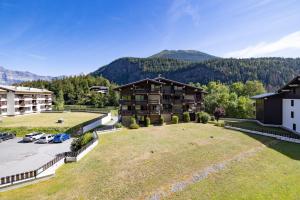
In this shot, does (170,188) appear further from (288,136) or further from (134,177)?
(288,136)

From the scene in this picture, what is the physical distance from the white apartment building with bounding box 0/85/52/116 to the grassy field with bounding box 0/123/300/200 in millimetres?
48836

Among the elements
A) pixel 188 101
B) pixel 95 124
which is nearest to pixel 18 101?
pixel 95 124

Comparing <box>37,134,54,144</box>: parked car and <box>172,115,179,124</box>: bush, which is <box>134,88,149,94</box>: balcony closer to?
<box>172,115,179,124</box>: bush

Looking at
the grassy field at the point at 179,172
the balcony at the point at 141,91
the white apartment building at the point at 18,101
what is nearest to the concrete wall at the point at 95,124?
the balcony at the point at 141,91

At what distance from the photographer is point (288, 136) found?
105ft

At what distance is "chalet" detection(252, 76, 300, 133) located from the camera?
36.7 meters

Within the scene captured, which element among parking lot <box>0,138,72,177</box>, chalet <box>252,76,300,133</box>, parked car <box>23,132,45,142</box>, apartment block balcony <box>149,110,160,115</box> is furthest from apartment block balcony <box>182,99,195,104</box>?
parked car <box>23,132,45,142</box>

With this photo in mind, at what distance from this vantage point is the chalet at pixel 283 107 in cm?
3669

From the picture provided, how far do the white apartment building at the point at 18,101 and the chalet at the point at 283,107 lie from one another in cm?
6807

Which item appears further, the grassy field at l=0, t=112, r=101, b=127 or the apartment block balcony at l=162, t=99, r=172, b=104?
the apartment block balcony at l=162, t=99, r=172, b=104

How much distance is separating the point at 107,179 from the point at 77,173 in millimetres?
3319

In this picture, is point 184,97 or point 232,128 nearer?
point 232,128

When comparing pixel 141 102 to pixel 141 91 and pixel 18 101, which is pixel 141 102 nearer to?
pixel 141 91

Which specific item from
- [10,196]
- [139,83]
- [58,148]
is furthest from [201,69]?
[10,196]
